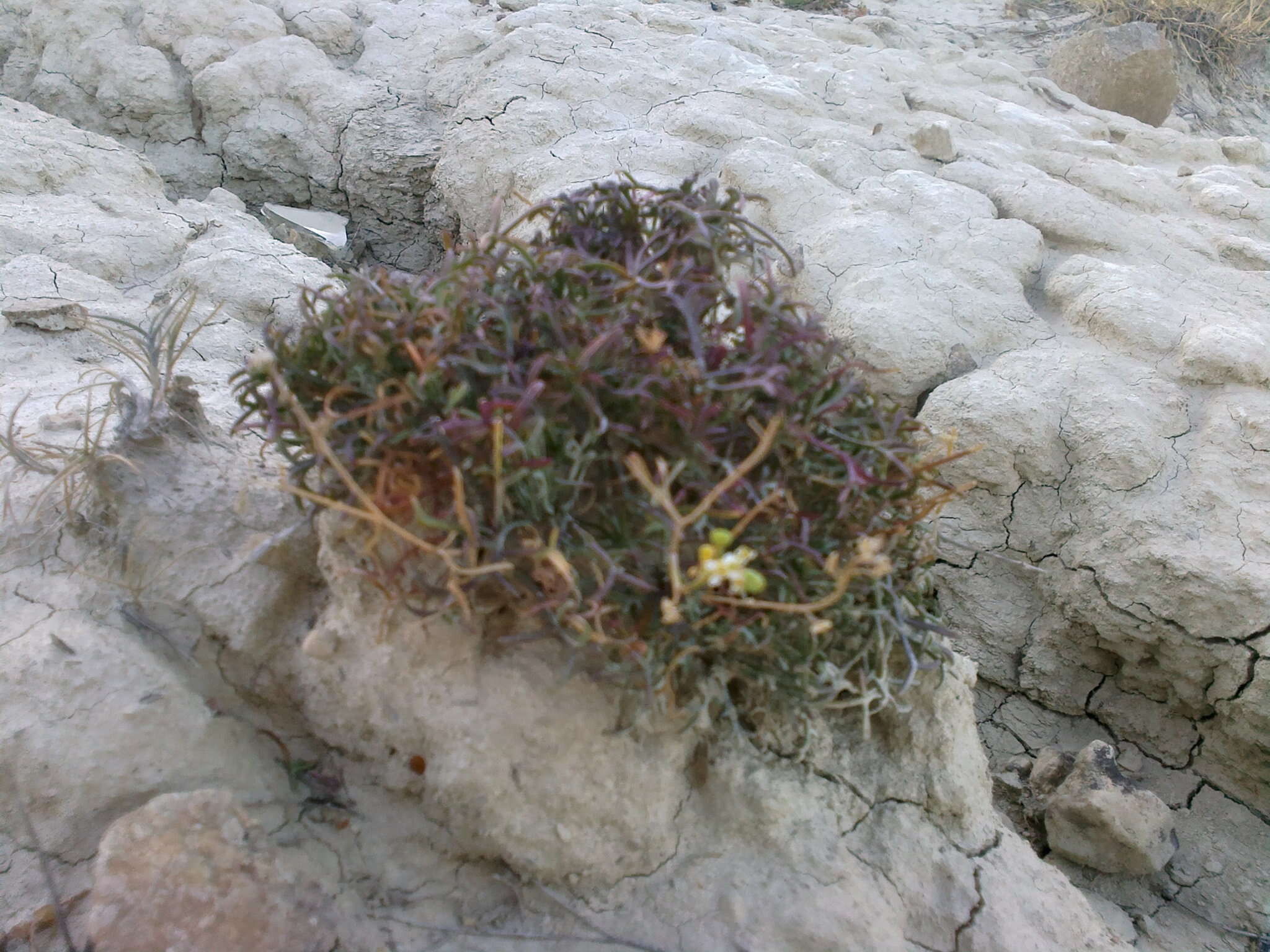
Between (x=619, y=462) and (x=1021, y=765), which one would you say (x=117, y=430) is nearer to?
(x=619, y=462)

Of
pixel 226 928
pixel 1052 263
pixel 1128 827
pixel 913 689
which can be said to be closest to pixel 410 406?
pixel 226 928

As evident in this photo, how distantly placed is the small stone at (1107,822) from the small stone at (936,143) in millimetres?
2815

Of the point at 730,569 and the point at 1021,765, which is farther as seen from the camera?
the point at 1021,765

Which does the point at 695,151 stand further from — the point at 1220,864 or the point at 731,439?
the point at 1220,864

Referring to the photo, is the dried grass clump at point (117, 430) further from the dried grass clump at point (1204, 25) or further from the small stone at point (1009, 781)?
the dried grass clump at point (1204, 25)

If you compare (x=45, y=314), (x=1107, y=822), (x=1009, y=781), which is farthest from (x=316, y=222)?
(x=1107, y=822)

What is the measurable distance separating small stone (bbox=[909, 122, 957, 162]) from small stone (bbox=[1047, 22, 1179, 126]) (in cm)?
219

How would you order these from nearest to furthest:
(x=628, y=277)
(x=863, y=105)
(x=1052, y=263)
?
(x=628, y=277), (x=1052, y=263), (x=863, y=105)

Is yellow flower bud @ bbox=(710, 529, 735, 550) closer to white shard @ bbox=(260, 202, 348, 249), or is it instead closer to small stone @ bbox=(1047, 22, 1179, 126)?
white shard @ bbox=(260, 202, 348, 249)

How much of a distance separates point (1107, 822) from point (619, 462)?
1614 mm

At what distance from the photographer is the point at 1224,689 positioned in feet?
7.17

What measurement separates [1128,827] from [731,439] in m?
1.53

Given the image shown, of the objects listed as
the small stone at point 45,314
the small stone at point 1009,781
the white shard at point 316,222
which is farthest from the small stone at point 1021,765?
the white shard at point 316,222

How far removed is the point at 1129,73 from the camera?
16.8 feet
